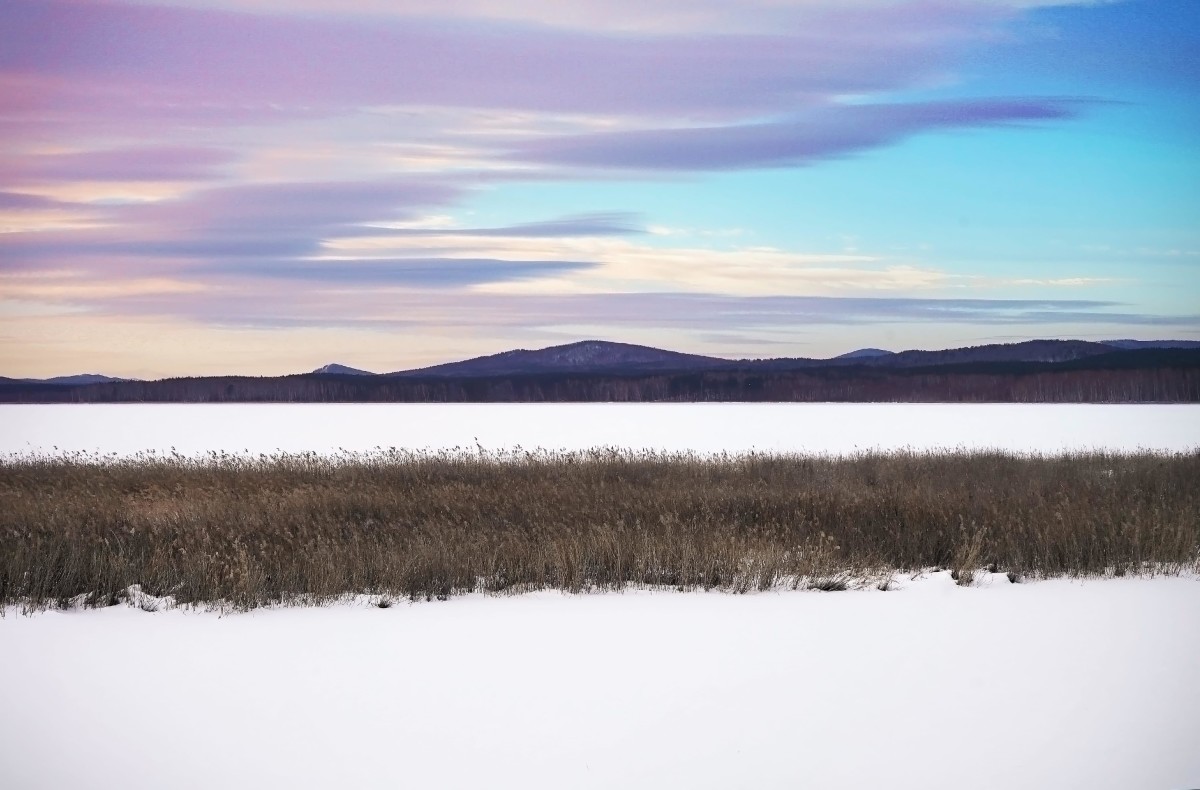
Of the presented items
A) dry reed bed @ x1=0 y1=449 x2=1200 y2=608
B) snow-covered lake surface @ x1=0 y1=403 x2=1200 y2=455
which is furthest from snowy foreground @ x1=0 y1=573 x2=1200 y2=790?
snow-covered lake surface @ x1=0 y1=403 x2=1200 y2=455

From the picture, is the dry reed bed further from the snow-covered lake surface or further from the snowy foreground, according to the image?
the snow-covered lake surface

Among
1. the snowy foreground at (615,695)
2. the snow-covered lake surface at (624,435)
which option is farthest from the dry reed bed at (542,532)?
the snow-covered lake surface at (624,435)

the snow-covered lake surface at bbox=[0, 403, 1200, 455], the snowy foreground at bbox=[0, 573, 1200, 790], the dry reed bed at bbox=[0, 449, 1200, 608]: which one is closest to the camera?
the snowy foreground at bbox=[0, 573, 1200, 790]

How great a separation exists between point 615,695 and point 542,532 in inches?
206

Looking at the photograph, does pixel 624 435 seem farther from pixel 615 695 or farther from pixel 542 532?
pixel 615 695

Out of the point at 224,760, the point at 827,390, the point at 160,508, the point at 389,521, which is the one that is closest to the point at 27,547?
the point at 160,508

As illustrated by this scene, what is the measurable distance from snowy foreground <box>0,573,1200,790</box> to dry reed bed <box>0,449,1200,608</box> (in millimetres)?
712

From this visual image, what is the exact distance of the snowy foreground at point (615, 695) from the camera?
520 centimetres

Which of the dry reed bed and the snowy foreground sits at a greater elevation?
the dry reed bed

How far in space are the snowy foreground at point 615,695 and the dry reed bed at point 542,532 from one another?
0.71m

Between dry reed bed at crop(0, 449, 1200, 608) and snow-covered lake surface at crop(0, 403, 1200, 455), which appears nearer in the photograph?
dry reed bed at crop(0, 449, 1200, 608)

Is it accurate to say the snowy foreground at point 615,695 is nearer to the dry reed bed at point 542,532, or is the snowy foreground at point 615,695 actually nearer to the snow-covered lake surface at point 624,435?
the dry reed bed at point 542,532

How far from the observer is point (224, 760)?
5363mm

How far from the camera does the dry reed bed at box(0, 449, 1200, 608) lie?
31.9 feet
